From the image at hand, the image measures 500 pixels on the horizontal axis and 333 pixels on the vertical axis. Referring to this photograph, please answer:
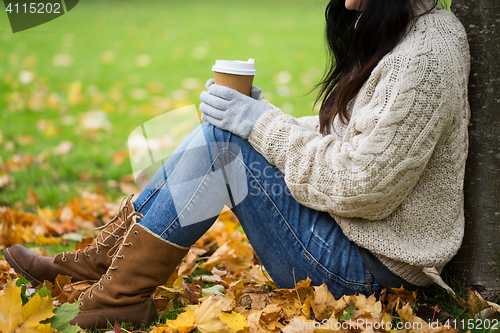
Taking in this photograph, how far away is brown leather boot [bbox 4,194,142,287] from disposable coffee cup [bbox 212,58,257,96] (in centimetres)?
58

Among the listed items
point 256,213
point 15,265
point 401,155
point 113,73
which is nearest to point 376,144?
point 401,155

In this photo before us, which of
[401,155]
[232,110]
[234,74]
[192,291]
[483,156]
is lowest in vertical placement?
[192,291]

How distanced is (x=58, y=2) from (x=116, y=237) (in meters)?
1.72

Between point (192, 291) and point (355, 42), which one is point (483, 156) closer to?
point (355, 42)

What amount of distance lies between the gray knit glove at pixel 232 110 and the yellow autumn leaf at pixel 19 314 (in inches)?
29.9

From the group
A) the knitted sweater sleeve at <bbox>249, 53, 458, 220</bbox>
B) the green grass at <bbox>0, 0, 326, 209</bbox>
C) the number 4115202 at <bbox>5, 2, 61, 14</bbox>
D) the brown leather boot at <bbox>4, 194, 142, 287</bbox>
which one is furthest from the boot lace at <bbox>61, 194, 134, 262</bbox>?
the number 4115202 at <bbox>5, 2, 61, 14</bbox>

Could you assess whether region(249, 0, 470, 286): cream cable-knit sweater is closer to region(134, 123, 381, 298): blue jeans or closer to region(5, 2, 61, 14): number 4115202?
region(134, 123, 381, 298): blue jeans

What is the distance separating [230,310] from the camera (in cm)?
144

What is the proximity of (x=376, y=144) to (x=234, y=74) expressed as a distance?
51cm

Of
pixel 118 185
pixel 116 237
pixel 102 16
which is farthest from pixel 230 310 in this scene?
pixel 102 16

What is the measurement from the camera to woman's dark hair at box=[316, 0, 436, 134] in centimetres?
139

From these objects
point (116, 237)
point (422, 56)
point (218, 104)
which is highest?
point (422, 56)

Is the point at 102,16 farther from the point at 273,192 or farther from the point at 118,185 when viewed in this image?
the point at 273,192

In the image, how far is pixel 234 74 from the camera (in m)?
1.44
